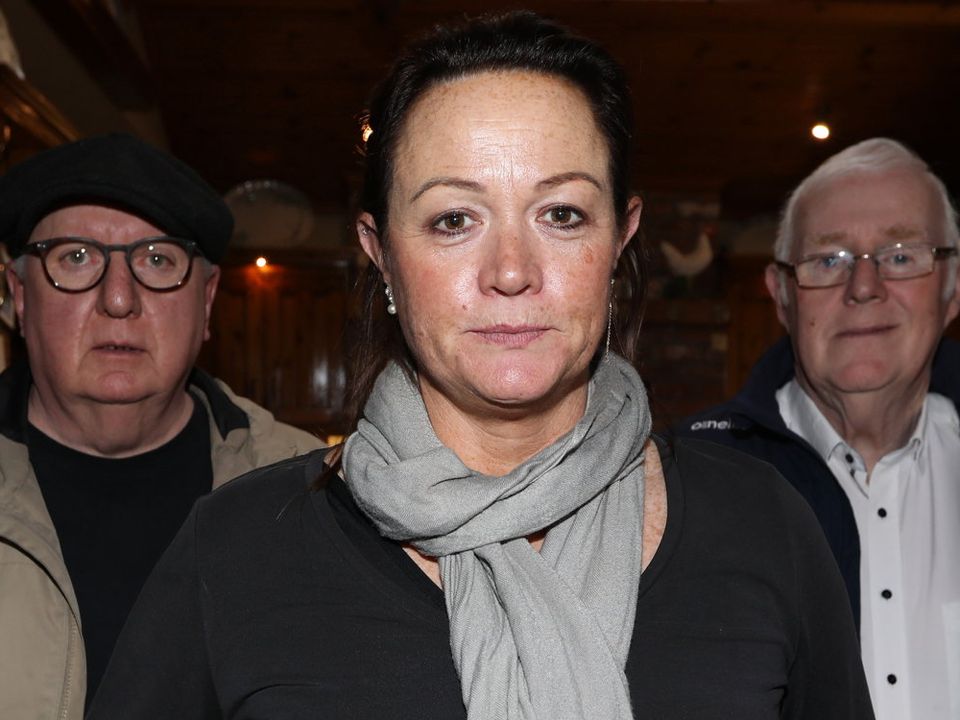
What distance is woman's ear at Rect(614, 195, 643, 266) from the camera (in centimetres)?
144

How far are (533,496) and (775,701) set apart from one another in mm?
355

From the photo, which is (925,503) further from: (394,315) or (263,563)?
(263,563)

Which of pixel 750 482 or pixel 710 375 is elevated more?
pixel 710 375

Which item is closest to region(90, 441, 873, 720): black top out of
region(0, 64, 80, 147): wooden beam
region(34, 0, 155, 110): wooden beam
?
region(0, 64, 80, 147): wooden beam

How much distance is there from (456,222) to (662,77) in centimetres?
561

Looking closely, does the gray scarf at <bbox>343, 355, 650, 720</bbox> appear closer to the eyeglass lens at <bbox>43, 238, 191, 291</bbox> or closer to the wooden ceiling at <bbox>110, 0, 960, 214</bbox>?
the eyeglass lens at <bbox>43, 238, 191, 291</bbox>

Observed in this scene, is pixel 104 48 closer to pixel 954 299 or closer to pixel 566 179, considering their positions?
pixel 954 299

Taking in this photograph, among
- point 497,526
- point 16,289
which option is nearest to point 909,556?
point 497,526

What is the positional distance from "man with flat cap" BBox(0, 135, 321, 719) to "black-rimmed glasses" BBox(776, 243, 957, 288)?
1.10 metres

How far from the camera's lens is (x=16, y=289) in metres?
2.13

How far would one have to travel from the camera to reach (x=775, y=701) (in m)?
1.31

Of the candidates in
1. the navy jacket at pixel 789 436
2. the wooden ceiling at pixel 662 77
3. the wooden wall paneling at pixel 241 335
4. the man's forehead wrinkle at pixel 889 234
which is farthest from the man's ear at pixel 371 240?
the wooden wall paneling at pixel 241 335

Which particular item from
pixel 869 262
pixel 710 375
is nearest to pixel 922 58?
pixel 710 375

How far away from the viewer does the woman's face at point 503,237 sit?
4.15 ft
